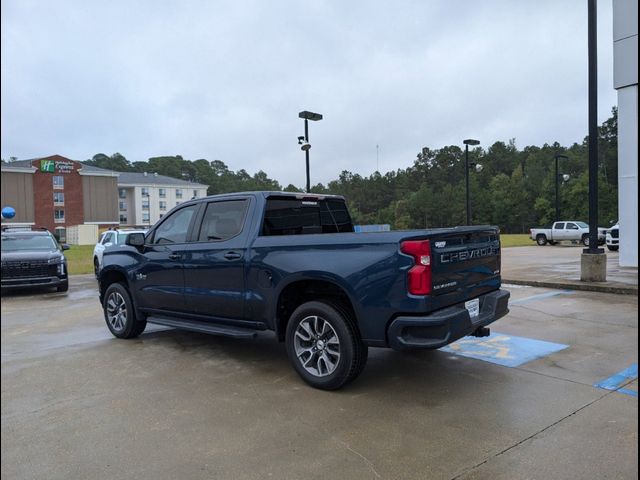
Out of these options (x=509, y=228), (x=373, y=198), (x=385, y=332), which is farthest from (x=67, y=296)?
(x=373, y=198)

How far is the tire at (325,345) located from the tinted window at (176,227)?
2.08m

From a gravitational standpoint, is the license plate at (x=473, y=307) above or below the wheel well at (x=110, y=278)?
below

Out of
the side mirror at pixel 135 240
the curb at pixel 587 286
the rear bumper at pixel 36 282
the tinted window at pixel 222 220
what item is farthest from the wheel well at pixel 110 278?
the curb at pixel 587 286

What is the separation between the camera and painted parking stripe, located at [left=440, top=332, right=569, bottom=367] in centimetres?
545

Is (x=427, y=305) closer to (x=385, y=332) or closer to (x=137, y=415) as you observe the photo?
(x=385, y=332)

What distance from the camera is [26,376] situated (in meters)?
5.07

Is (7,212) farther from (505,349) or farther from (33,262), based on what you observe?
(33,262)

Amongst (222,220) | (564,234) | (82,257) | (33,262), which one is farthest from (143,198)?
(222,220)

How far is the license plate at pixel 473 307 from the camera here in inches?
179

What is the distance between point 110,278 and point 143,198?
81869mm

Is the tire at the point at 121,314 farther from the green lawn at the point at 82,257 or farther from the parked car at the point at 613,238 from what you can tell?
the parked car at the point at 613,238

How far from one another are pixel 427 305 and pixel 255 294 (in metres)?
1.87

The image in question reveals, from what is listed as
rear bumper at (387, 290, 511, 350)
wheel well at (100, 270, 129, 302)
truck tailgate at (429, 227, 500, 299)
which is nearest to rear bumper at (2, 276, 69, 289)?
wheel well at (100, 270, 129, 302)

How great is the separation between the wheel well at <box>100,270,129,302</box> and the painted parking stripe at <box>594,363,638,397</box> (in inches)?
231
